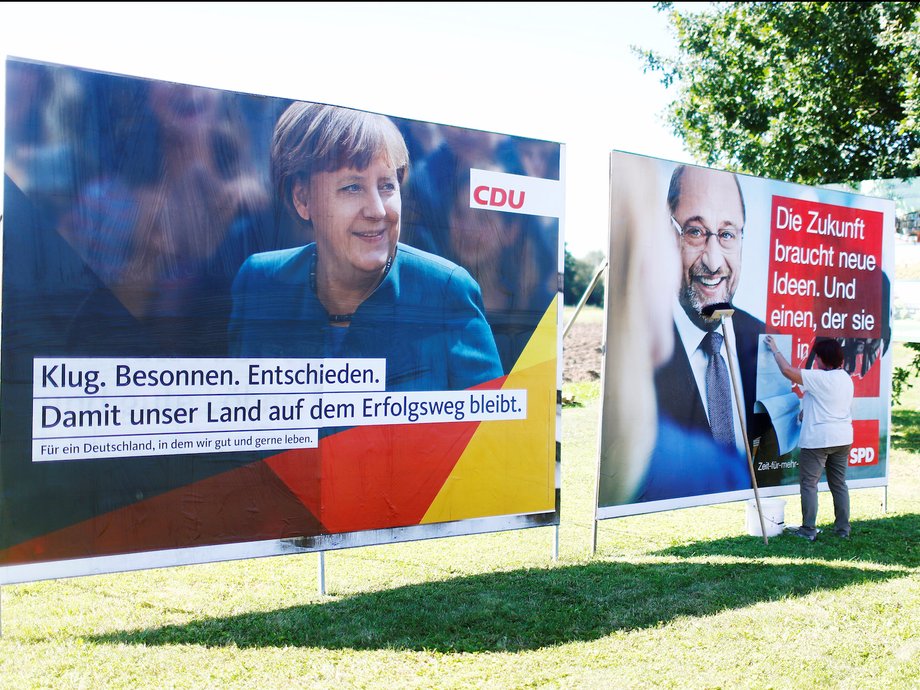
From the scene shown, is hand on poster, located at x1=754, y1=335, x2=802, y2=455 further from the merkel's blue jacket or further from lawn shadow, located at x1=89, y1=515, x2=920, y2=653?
the merkel's blue jacket

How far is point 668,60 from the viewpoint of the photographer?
16672 millimetres

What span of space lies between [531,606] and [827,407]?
3.92 meters

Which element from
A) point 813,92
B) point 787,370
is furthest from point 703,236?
point 813,92

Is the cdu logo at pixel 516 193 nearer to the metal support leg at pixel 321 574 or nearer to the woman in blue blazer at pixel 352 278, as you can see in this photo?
the woman in blue blazer at pixel 352 278

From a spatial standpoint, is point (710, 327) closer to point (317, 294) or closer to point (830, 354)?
point (830, 354)

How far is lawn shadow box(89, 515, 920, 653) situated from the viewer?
17.4ft

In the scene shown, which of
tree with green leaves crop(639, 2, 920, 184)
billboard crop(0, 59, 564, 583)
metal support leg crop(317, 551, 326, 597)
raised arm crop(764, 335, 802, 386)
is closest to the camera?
billboard crop(0, 59, 564, 583)

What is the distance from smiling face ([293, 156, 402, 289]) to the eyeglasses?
9.98 ft

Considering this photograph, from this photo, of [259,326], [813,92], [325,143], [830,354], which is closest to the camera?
[259,326]

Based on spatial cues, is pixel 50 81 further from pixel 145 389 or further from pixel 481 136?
pixel 481 136

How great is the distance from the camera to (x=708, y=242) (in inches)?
328

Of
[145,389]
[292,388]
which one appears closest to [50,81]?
[145,389]

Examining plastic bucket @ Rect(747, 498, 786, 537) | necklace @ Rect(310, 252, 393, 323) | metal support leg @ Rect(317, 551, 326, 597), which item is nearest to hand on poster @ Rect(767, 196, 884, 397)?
plastic bucket @ Rect(747, 498, 786, 537)

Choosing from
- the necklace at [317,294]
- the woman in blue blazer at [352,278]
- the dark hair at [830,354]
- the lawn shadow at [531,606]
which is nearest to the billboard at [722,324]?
the dark hair at [830,354]
